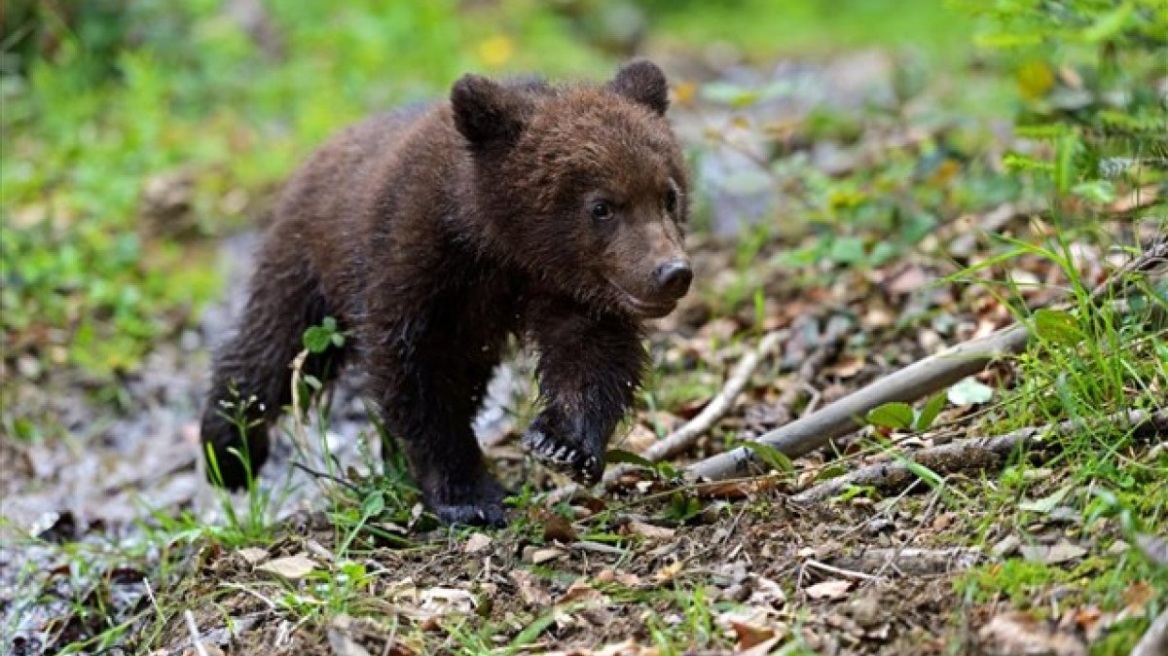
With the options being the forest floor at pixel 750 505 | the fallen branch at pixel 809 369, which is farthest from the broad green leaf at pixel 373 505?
the fallen branch at pixel 809 369

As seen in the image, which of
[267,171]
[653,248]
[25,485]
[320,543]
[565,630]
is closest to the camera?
[565,630]

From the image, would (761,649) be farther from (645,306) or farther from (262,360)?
(262,360)

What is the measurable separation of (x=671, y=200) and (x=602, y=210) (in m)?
0.28

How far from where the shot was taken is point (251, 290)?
21.5 ft

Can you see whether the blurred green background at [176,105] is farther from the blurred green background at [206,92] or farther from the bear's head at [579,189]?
the bear's head at [579,189]

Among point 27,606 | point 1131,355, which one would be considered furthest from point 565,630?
point 27,606

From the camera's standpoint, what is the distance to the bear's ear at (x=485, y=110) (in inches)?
200

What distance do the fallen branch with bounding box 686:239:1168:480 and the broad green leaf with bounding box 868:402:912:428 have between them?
20cm

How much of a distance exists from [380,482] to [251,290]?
142 cm

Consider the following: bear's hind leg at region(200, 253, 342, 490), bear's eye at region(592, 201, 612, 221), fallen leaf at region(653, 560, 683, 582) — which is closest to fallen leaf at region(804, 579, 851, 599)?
fallen leaf at region(653, 560, 683, 582)

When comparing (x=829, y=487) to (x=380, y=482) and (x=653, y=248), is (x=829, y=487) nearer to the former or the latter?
(x=653, y=248)

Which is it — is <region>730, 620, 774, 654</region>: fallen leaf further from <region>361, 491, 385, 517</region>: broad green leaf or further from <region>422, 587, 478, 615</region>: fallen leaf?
<region>361, 491, 385, 517</region>: broad green leaf

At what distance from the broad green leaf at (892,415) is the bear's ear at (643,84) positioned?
145 cm

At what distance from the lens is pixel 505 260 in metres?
5.23
